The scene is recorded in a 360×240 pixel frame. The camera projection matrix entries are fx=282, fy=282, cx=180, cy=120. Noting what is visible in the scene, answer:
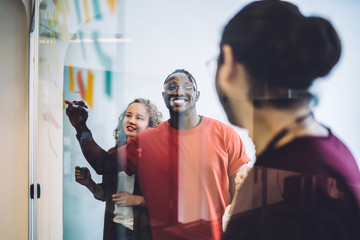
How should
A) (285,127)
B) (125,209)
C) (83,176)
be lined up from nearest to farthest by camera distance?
1. (285,127)
2. (125,209)
3. (83,176)

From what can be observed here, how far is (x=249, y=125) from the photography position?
17.6 inches

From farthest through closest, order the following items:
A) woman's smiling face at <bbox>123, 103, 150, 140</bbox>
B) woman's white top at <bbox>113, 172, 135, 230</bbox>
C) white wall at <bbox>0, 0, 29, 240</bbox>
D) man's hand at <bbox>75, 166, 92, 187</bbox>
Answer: white wall at <bbox>0, 0, 29, 240</bbox>
man's hand at <bbox>75, 166, 92, 187</bbox>
woman's white top at <bbox>113, 172, 135, 230</bbox>
woman's smiling face at <bbox>123, 103, 150, 140</bbox>

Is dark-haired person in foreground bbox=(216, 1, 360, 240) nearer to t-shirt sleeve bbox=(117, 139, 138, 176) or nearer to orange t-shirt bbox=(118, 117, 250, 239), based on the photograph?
orange t-shirt bbox=(118, 117, 250, 239)

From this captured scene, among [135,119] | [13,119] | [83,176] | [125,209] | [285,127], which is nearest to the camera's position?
[285,127]

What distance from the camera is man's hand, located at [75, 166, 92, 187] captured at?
1106 millimetres

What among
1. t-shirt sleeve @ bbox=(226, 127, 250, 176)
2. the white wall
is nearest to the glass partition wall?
t-shirt sleeve @ bbox=(226, 127, 250, 176)

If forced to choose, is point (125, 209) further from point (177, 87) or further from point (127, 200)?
point (177, 87)

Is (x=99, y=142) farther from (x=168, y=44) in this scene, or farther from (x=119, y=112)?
(x=168, y=44)

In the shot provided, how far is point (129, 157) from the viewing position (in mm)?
845

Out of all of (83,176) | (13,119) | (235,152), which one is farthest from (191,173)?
(13,119)

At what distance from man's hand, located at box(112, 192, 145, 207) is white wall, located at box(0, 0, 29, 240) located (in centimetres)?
180

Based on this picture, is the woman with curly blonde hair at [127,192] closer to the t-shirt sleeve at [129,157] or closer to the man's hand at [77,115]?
the t-shirt sleeve at [129,157]

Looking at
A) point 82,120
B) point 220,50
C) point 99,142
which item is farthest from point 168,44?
point 82,120

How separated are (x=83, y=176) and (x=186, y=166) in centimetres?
71
